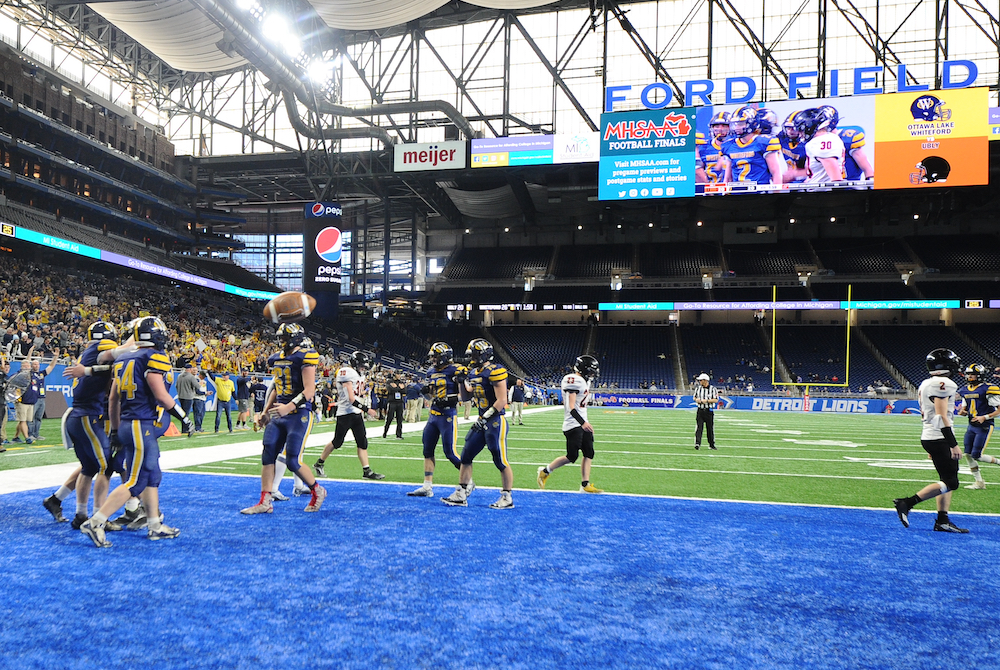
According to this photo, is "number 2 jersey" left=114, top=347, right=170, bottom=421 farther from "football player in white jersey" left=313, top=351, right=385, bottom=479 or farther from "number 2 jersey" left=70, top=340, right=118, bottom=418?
"football player in white jersey" left=313, top=351, right=385, bottom=479

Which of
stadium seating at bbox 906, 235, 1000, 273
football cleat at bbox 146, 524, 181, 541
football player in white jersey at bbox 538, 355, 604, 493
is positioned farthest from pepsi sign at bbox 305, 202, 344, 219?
stadium seating at bbox 906, 235, 1000, 273

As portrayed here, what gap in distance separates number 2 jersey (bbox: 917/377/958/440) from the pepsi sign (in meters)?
35.4

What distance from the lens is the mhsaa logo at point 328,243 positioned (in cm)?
3869

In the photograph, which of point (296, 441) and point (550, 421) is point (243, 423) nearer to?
point (550, 421)

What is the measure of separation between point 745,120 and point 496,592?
114 ft

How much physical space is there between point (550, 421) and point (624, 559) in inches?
Result: 744

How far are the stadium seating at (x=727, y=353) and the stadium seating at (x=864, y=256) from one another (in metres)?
7.21

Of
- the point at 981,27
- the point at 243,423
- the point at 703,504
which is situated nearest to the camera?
the point at 703,504

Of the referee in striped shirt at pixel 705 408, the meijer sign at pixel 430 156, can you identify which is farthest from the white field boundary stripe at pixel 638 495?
the meijer sign at pixel 430 156

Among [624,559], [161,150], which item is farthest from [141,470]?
[161,150]

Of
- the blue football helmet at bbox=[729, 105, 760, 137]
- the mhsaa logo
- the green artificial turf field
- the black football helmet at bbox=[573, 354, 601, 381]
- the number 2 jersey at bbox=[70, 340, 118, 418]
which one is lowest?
the green artificial turf field

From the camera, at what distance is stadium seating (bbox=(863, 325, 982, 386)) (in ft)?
133

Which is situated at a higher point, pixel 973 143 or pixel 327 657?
pixel 973 143

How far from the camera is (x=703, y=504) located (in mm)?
8570
